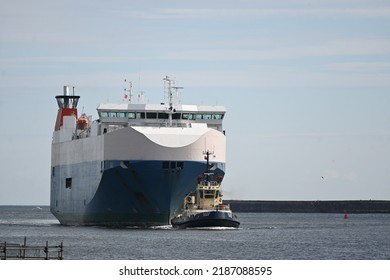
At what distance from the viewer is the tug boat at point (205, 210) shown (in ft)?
252

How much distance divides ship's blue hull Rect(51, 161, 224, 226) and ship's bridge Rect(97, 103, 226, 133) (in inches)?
158

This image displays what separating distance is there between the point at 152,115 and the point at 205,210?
1217 cm

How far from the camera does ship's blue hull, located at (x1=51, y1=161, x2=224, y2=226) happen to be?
79.6m

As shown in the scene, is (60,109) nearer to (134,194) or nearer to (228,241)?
(134,194)

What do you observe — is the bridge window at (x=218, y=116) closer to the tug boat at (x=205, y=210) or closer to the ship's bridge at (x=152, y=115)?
the ship's bridge at (x=152, y=115)

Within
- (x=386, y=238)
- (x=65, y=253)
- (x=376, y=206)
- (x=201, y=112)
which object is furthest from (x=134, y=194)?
(x=376, y=206)

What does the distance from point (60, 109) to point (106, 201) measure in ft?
88.8

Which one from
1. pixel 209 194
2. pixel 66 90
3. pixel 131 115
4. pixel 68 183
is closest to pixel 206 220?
pixel 209 194

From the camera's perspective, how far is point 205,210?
253 ft

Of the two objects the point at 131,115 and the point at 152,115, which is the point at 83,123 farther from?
the point at 152,115

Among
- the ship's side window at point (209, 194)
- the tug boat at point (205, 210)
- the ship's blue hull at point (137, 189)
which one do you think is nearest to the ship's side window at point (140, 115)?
the ship's blue hull at point (137, 189)

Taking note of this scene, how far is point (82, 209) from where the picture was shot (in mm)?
91250

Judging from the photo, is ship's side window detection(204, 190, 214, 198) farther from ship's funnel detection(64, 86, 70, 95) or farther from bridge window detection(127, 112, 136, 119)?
ship's funnel detection(64, 86, 70, 95)

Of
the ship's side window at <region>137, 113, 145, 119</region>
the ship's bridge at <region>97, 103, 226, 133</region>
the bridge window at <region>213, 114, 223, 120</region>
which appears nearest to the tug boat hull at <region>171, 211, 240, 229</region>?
the ship's bridge at <region>97, 103, 226, 133</region>
